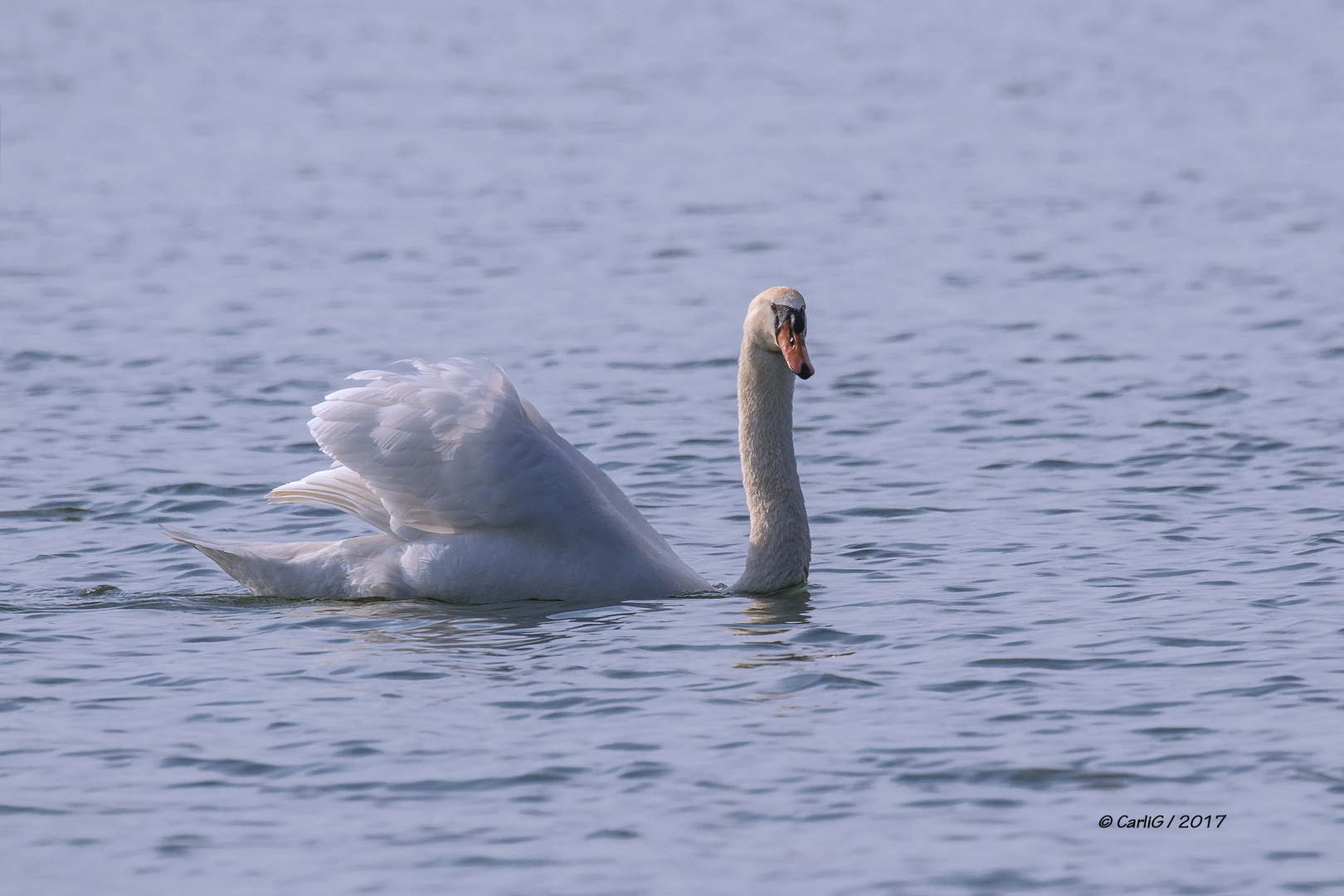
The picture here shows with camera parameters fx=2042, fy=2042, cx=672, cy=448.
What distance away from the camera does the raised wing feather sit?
1033 cm

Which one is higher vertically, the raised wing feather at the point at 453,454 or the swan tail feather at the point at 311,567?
the raised wing feather at the point at 453,454

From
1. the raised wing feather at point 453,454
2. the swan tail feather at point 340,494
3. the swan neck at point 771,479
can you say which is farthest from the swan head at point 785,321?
the swan tail feather at point 340,494

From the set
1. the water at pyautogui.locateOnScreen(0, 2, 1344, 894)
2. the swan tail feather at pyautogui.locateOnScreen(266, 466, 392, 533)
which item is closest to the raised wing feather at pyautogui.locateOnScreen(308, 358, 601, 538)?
the swan tail feather at pyautogui.locateOnScreen(266, 466, 392, 533)

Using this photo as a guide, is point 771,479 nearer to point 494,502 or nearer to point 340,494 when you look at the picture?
point 494,502

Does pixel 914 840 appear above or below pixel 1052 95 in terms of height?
below

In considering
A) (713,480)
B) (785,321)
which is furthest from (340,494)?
(713,480)

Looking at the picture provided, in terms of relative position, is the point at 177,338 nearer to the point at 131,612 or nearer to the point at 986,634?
the point at 131,612

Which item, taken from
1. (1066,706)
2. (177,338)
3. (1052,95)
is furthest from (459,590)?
(1052,95)

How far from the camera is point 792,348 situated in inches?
406

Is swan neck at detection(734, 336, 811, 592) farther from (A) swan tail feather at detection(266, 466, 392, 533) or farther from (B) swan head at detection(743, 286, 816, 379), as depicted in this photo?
(A) swan tail feather at detection(266, 466, 392, 533)

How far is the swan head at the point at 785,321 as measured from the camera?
404 inches

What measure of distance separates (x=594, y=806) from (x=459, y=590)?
9.98 feet

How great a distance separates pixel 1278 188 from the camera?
2389 centimetres

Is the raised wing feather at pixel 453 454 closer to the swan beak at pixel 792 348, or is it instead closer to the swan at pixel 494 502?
the swan at pixel 494 502
